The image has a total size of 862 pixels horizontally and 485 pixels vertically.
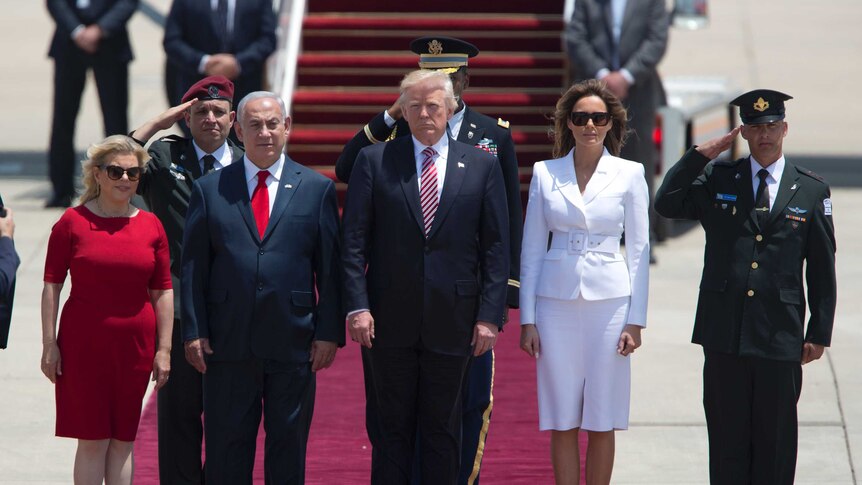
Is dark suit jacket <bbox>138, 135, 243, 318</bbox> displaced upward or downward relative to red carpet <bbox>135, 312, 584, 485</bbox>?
upward

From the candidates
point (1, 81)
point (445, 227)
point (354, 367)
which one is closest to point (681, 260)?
point (354, 367)

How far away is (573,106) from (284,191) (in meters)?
1.18

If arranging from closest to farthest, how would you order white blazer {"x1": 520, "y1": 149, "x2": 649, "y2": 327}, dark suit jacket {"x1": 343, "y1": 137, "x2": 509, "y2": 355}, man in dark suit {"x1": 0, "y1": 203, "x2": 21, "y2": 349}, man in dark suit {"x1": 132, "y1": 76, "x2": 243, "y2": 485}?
man in dark suit {"x1": 0, "y1": 203, "x2": 21, "y2": 349}, dark suit jacket {"x1": 343, "y1": 137, "x2": 509, "y2": 355}, white blazer {"x1": 520, "y1": 149, "x2": 649, "y2": 327}, man in dark suit {"x1": 132, "y1": 76, "x2": 243, "y2": 485}

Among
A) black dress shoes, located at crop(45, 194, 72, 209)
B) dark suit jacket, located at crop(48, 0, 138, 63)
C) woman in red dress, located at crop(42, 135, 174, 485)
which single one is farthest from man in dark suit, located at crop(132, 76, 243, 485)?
black dress shoes, located at crop(45, 194, 72, 209)

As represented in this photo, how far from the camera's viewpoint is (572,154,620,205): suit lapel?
573cm

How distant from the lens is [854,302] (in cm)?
1005

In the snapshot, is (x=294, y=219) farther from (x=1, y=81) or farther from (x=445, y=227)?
(x=1, y=81)

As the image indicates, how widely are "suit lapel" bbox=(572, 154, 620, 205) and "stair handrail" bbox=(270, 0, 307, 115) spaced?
21.9ft

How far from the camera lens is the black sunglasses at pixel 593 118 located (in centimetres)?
572

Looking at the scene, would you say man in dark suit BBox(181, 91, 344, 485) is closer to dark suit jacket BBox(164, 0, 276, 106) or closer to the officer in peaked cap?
the officer in peaked cap

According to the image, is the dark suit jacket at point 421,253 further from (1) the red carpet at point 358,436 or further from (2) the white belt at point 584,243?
(1) the red carpet at point 358,436

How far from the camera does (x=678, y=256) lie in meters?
11.4

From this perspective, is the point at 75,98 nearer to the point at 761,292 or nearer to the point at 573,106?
the point at 573,106

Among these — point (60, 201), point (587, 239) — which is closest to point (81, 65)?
point (60, 201)
